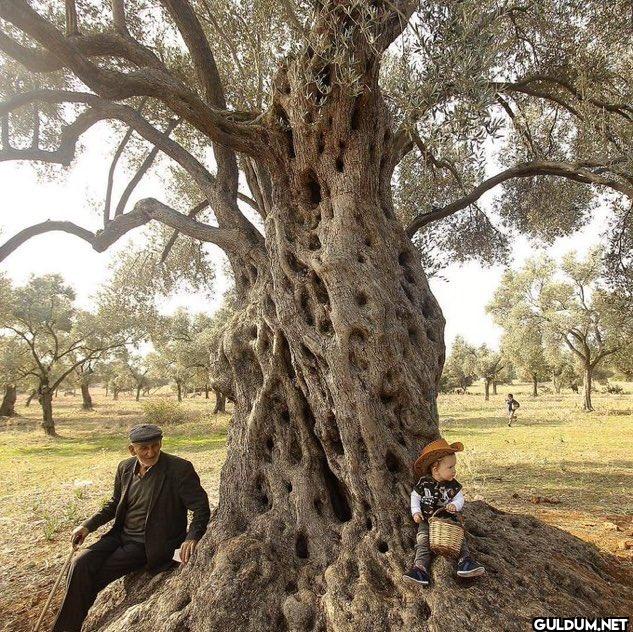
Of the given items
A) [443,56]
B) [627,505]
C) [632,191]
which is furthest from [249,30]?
[627,505]

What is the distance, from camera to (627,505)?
26.3ft

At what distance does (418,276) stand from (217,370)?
312 centimetres

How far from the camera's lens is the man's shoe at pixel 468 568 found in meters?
3.51

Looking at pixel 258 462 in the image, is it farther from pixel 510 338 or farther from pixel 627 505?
pixel 510 338

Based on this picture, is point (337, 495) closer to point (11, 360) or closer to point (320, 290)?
point (320, 290)

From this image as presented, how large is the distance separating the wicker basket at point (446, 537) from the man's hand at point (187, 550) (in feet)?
8.11

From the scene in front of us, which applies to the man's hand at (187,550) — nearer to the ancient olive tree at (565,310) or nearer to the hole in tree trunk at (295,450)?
the hole in tree trunk at (295,450)

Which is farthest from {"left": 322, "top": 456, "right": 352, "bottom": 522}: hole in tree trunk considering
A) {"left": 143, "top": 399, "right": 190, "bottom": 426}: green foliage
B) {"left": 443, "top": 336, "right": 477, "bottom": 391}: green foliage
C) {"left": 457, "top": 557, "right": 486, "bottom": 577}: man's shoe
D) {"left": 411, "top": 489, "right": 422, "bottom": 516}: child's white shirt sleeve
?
{"left": 443, "top": 336, "right": 477, "bottom": 391}: green foliage

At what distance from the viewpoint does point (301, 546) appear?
4547mm

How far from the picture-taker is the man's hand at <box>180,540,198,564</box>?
4402 mm

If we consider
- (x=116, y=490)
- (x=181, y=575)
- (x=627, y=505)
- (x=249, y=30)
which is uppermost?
(x=249, y=30)

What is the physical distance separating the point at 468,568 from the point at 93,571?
3600mm

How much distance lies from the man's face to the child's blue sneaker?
9.05 ft

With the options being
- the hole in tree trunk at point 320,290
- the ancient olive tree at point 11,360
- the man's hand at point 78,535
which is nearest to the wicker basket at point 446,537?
the hole in tree trunk at point 320,290
